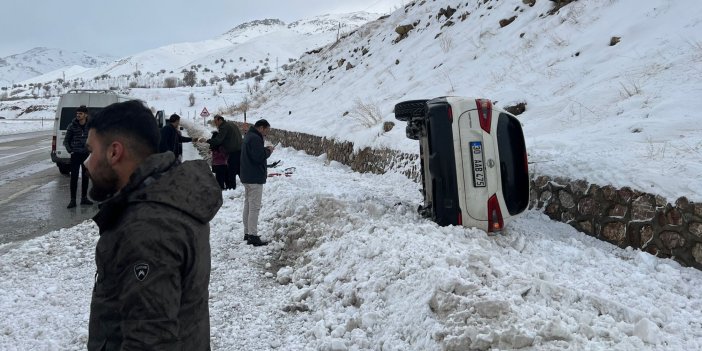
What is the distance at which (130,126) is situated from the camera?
174 centimetres

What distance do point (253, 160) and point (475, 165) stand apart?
317cm

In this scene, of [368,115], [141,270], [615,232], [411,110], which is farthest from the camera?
[368,115]

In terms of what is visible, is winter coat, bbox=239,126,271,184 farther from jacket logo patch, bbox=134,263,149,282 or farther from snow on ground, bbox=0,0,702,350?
jacket logo patch, bbox=134,263,149,282

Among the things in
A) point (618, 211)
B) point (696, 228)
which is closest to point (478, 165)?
point (618, 211)

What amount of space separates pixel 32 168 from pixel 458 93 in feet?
41.2

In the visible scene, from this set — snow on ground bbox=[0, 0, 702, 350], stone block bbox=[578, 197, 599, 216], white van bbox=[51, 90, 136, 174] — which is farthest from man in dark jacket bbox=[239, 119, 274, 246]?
white van bbox=[51, 90, 136, 174]

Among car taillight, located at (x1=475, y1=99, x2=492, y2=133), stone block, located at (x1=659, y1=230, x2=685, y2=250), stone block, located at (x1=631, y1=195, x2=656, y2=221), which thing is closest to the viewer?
stone block, located at (x1=659, y1=230, x2=685, y2=250)

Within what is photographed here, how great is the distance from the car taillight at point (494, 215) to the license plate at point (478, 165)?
7.8 inches

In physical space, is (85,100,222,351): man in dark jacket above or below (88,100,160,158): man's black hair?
below

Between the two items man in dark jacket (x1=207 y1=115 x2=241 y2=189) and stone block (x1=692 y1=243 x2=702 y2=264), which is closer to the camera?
stone block (x1=692 y1=243 x2=702 y2=264)

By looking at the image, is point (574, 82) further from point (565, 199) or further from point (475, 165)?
point (475, 165)

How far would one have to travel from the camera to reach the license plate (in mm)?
5250

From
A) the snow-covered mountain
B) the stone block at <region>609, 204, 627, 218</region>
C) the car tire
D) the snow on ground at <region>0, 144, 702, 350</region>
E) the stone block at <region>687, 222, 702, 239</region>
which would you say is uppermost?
the snow-covered mountain

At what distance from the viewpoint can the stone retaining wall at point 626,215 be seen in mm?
4246
